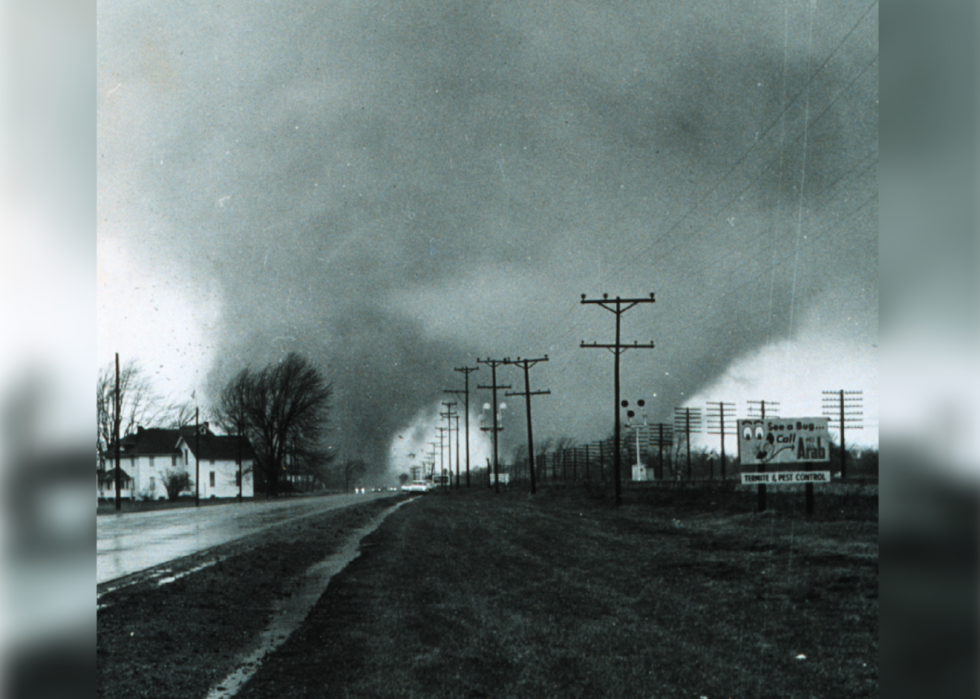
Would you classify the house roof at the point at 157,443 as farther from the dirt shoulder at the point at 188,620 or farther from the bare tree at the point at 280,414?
the dirt shoulder at the point at 188,620

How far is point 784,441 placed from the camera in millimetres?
12438

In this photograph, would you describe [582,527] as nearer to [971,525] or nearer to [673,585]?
[673,585]

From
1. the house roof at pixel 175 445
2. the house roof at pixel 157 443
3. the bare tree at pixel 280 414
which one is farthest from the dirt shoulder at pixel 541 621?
the house roof at pixel 157 443

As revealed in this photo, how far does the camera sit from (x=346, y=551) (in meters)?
18.5

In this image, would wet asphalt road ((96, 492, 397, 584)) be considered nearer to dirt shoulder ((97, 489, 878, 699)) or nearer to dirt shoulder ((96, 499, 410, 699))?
dirt shoulder ((96, 499, 410, 699))

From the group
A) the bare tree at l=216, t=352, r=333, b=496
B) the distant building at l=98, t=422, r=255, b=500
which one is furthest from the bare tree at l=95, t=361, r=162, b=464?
the distant building at l=98, t=422, r=255, b=500

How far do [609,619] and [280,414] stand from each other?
51.1 metres

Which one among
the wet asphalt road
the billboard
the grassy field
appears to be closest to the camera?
the grassy field

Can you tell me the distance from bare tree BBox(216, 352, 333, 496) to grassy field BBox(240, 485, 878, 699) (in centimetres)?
3359

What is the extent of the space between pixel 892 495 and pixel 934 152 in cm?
132

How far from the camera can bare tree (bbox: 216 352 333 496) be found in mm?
52156

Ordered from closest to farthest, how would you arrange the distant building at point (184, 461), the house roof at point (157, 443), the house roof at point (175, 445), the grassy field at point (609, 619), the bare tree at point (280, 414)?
the grassy field at point (609, 619), the bare tree at point (280, 414), the distant building at point (184, 461), the house roof at point (175, 445), the house roof at point (157, 443)

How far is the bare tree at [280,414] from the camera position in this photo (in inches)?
2053

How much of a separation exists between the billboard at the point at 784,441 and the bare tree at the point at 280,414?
36.5 meters
